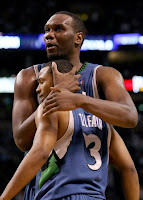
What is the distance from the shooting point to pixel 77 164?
2.32 metres

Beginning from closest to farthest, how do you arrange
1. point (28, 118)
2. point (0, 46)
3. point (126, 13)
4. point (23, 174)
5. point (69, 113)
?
1. point (23, 174)
2. point (69, 113)
3. point (28, 118)
4. point (0, 46)
5. point (126, 13)

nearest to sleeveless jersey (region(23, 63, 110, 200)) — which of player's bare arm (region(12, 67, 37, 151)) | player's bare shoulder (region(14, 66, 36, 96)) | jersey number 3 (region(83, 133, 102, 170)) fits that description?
jersey number 3 (region(83, 133, 102, 170))

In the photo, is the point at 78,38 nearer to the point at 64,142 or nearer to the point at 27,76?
the point at 27,76

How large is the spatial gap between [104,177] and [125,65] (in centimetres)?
1058

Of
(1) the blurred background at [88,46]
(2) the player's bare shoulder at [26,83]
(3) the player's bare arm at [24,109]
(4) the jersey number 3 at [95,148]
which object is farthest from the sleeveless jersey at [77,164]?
(1) the blurred background at [88,46]

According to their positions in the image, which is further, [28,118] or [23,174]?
[28,118]

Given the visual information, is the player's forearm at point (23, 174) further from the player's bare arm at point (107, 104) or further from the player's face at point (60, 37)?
the player's face at point (60, 37)

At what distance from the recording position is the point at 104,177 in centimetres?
246

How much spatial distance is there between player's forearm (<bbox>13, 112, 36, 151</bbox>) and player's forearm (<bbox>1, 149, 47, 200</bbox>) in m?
0.37

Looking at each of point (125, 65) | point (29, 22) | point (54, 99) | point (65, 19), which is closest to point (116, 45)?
point (125, 65)

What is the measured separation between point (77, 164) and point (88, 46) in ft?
29.1

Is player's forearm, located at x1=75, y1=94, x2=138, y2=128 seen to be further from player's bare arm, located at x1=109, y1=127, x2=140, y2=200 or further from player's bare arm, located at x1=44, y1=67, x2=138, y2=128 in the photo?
player's bare arm, located at x1=109, y1=127, x2=140, y2=200

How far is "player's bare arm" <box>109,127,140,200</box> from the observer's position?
278cm

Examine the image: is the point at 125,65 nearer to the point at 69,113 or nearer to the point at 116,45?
the point at 116,45
